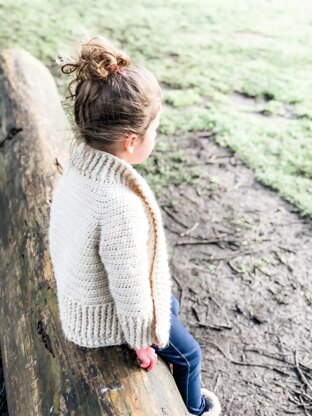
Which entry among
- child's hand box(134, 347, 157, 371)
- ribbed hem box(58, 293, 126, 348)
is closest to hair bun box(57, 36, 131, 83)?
ribbed hem box(58, 293, 126, 348)

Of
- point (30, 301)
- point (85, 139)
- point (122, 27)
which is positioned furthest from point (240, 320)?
point (122, 27)

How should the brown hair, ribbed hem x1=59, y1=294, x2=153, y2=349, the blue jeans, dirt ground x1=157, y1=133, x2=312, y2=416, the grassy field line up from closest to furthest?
the brown hair < ribbed hem x1=59, y1=294, x2=153, y2=349 < the blue jeans < dirt ground x1=157, y1=133, x2=312, y2=416 < the grassy field

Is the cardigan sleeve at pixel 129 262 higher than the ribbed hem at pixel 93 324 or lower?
higher

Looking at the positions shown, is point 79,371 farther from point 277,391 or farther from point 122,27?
point 122,27

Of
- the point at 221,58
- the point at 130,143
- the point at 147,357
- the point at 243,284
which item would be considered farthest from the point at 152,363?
the point at 221,58

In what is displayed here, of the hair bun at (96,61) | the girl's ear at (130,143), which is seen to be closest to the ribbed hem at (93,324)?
the girl's ear at (130,143)

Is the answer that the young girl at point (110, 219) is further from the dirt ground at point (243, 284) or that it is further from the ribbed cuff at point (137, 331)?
the dirt ground at point (243, 284)

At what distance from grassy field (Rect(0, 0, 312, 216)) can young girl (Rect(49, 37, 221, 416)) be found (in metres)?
1.89

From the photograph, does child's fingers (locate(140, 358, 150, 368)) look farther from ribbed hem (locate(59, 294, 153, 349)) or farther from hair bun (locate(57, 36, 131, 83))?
→ hair bun (locate(57, 36, 131, 83))

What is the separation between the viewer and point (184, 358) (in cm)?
234

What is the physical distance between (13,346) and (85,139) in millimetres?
1177

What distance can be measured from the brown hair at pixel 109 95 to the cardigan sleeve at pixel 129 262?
0.82ft

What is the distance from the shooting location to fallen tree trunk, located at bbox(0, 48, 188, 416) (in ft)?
6.57

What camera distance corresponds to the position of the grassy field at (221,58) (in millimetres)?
4723
